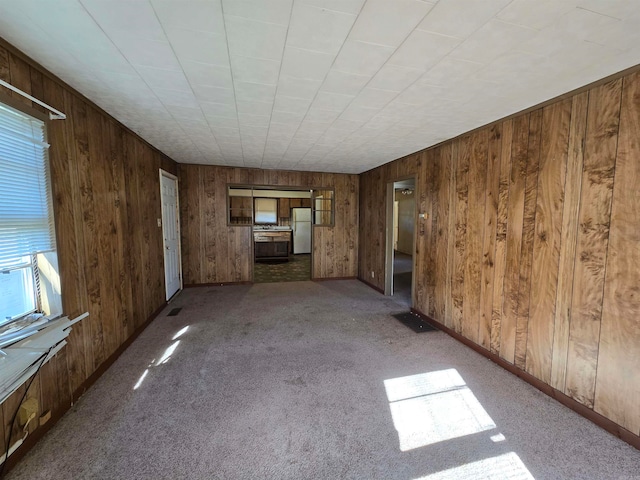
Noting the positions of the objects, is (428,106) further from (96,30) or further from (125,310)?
(125,310)

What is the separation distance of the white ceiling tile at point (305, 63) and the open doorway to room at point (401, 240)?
2.64m

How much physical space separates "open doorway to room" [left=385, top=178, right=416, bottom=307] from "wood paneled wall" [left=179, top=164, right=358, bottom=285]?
120 cm

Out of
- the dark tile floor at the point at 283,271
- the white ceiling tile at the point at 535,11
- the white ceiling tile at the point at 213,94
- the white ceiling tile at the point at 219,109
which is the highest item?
the white ceiling tile at the point at 219,109

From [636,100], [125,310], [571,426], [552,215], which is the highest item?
[636,100]

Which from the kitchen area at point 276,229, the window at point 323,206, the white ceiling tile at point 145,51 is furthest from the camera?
the kitchen area at point 276,229

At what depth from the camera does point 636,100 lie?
5.32ft

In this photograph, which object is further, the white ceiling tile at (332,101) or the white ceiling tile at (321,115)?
the white ceiling tile at (321,115)

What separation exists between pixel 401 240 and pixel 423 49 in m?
9.09

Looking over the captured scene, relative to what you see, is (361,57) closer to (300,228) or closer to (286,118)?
(286,118)

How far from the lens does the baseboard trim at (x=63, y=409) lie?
149cm

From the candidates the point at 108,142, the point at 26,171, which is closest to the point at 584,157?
the point at 26,171

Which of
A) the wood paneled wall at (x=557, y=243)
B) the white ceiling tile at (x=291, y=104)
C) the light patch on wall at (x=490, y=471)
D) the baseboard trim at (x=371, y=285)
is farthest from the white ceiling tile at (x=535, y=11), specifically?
the baseboard trim at (x=371, y=285)

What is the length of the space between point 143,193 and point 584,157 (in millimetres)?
4502

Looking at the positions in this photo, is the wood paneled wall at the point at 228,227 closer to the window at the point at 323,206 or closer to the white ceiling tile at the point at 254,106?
the window at the point at 323,206
